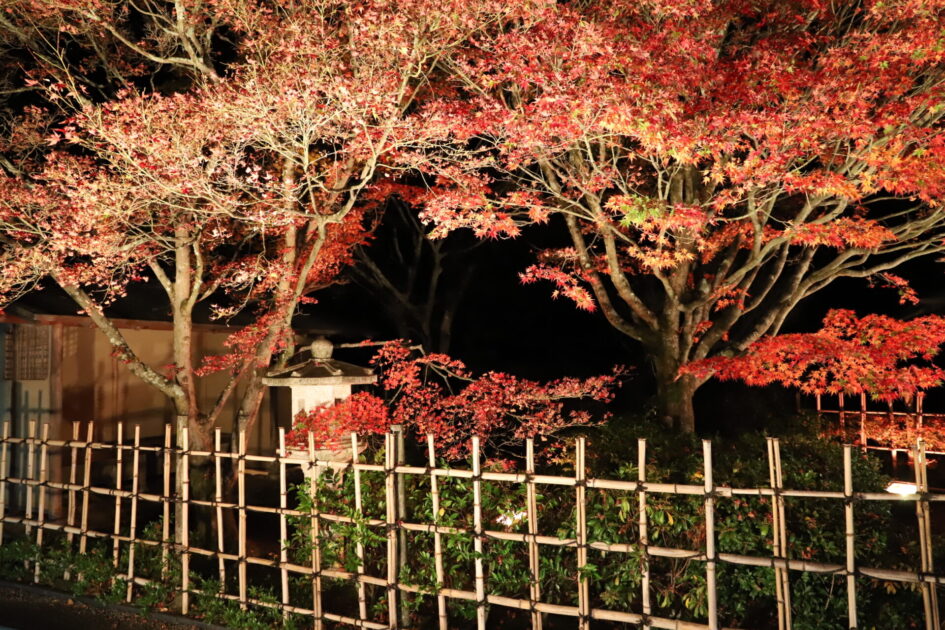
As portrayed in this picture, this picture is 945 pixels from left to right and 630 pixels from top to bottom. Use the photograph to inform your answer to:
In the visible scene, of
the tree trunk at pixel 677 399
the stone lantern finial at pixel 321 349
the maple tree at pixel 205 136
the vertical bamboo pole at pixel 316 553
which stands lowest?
the vertical bamboo pole at pixel 316 553

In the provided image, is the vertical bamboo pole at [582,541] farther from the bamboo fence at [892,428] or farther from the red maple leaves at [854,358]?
the bamboo fence at [892,428]

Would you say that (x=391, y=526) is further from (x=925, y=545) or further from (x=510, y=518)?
(x=925, y=545)

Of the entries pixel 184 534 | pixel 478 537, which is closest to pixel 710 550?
pixel 478 537

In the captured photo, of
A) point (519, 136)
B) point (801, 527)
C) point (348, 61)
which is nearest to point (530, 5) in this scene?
point (519, 136)

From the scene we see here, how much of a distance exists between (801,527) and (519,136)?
5047 millimetres

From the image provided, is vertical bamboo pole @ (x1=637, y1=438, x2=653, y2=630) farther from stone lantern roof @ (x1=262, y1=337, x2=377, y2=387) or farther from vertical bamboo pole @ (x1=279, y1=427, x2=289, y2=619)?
stone lantern roof @ (x1=262, y1=337, x2=377, y2=387)

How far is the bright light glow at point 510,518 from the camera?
5902mm

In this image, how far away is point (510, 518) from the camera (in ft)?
19.6

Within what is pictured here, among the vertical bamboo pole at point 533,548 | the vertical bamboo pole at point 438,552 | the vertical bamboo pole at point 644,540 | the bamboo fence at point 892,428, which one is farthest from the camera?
the bamboo fence at point 892,428

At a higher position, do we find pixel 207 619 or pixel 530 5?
pixel 530 5

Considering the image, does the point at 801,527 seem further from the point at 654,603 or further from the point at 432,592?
the point at 432,592

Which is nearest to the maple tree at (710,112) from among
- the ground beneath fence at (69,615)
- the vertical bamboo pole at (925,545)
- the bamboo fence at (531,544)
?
the bamboo fence at (531,544)

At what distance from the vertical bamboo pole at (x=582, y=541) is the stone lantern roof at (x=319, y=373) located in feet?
12.1

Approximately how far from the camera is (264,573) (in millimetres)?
7863
